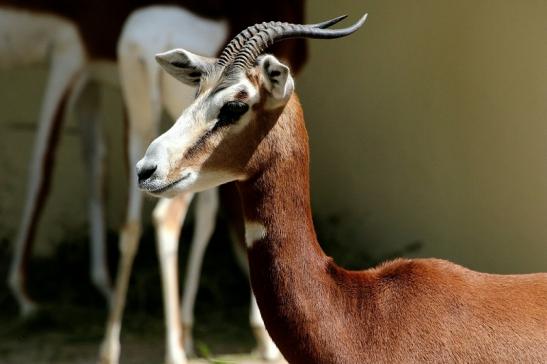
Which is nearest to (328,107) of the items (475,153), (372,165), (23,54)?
(372,165)

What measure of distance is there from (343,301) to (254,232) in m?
0.26

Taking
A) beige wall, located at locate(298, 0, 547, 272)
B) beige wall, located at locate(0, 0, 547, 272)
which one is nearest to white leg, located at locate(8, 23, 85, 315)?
beige wall, located at locate(0, 0, 547, 272)

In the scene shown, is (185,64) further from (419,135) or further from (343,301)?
(419,135)

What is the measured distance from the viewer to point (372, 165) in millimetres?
5570

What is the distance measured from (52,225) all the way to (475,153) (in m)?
2.54

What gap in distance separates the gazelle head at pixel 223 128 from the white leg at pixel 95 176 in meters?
2.99

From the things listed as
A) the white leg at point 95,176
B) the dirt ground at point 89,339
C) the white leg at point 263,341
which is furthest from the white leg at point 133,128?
the white leg at point 95,176

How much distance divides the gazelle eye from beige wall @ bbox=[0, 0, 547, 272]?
7.74ft

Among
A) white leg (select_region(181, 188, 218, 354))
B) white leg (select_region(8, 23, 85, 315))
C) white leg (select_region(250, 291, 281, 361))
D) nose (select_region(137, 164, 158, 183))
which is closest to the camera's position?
nose (select_region(137, 164, 158, 183))

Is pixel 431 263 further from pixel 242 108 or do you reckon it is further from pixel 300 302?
pixel 242 108

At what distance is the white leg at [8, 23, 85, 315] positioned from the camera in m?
4.77

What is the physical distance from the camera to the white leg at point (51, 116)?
15.6ft

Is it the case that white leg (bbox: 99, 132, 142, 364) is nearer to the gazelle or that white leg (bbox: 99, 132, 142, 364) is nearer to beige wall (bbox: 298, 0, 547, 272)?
beige wall (bbox: 298, 0, 547, 272)

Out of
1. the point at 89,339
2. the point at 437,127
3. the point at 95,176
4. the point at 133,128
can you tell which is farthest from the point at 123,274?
the point at 437,127
